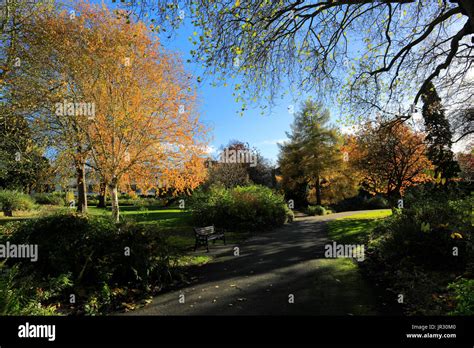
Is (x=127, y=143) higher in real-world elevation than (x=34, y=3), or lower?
lower

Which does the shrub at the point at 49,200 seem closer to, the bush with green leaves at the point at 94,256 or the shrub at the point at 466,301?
the bush with green leaves at the point at 94,256

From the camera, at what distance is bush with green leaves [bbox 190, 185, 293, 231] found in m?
16.0

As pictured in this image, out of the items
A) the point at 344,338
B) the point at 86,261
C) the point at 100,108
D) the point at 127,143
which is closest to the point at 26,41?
the point at 100,108

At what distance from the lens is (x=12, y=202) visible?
19.0 m

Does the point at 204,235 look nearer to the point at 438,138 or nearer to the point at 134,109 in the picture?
the point at 134,109

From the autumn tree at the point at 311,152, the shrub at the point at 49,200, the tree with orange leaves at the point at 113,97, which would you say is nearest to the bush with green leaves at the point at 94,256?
the tree with orange leaves at the point at 113,97

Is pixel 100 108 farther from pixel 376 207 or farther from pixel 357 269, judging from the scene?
pixel 376 207

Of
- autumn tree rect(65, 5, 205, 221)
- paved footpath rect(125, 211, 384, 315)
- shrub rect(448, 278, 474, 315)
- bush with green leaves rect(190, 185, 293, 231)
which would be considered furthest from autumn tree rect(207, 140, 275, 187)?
shrub rect(448, 278, 474, 315)

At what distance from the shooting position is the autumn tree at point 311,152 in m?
29.8

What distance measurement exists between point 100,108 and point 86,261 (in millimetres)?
7653

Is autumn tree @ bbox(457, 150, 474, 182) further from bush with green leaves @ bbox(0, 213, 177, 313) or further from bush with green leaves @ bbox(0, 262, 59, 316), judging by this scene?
bush with green leaves @ bbox(0, 262, 59, 316)

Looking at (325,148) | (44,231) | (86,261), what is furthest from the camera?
(325,148)

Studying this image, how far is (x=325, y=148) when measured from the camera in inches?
1196

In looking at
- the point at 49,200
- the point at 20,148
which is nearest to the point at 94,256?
the point at 20,148
